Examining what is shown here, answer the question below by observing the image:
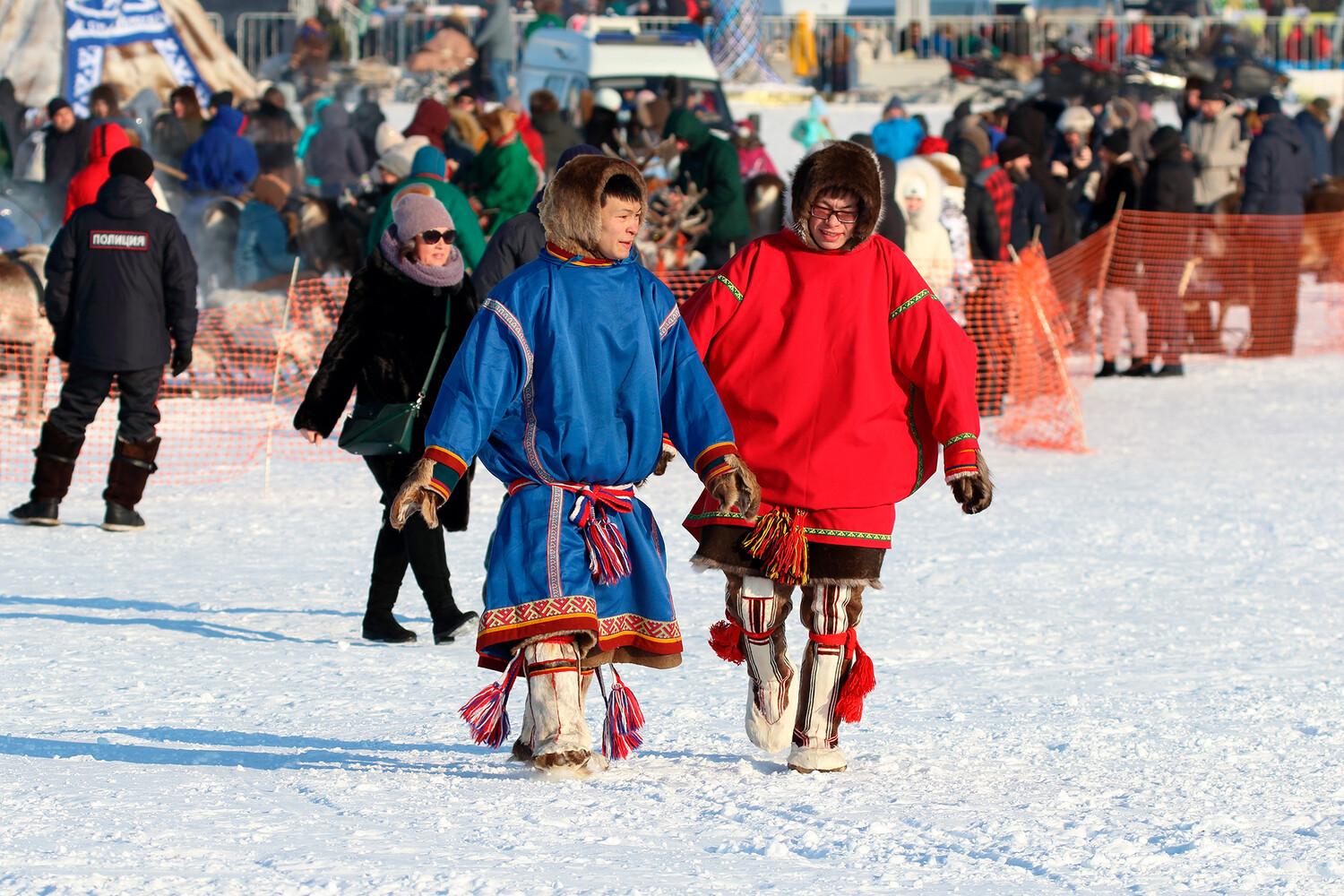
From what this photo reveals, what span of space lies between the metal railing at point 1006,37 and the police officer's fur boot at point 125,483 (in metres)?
23.8

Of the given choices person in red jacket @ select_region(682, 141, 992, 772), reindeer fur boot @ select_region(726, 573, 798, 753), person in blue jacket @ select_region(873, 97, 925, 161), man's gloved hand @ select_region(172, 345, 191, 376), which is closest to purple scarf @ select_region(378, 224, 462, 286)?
person in red jacket @ select_region(682, 141, 992, 772)

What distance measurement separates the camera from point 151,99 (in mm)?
17750

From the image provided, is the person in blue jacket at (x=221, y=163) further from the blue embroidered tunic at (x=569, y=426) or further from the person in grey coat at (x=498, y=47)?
the person in grey coat at (x=498, y=47)

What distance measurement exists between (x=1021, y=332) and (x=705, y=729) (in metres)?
6.83

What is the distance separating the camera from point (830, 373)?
4.33 meters

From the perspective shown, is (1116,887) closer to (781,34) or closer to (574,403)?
(574,403)

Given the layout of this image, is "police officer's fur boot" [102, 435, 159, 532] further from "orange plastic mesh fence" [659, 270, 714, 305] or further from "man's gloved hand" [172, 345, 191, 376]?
"orange plastic mesh fence" [659, 270, 714, 305]

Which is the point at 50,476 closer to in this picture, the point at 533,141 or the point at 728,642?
the point at 728,642

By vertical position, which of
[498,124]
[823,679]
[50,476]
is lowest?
[50,476]

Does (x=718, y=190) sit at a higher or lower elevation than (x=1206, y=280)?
higher

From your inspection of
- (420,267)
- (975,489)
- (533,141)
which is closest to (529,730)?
(975,489)

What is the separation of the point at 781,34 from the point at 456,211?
2549 cm

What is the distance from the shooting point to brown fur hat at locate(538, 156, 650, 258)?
409 centimetres

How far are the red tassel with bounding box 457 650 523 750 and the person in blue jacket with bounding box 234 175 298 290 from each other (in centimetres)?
867
